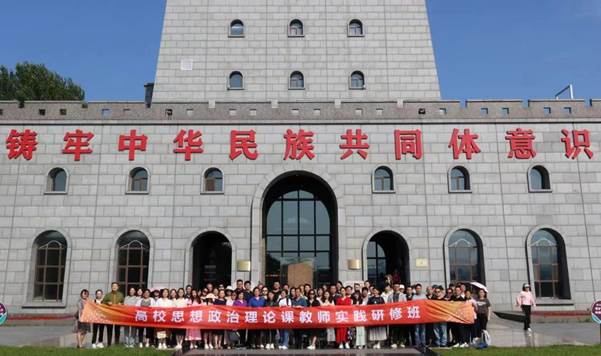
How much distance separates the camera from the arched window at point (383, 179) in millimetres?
20516

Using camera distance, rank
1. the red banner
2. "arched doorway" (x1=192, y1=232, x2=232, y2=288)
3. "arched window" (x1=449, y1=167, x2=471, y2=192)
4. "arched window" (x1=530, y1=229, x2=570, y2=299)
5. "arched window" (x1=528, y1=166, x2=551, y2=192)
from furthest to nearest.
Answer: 1. "arched doorway" (x1=192, y1=232, x2=232, y2=288)
2. "arched window" (x1=449, y1=167, x2=471, y2=192)
3. "arched window" (x1=528, y1=166, x2=551, y2=192)
4. "arched window" (x1=530, y1=229, x2=570, y2=299)
5. the red banner

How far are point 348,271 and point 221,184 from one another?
6.00 m

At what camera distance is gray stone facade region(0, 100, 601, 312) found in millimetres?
19656

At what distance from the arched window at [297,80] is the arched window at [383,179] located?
19.4 ft

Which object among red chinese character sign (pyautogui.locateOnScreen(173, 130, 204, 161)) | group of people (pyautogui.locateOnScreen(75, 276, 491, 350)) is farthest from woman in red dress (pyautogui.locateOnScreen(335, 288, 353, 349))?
red chinese character sign (pyautogui.locateOnScreen(173, 130, 204, 161))

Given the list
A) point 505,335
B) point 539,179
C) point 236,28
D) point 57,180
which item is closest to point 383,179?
point 539,179

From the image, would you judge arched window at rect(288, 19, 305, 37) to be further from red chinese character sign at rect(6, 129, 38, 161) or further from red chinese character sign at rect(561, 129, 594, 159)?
red chinese character sign at rect(561, 129, 594, 159)

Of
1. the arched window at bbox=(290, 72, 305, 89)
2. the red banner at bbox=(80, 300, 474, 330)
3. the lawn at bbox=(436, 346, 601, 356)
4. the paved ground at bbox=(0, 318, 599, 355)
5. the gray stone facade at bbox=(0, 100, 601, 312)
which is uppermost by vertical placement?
the arched window at bbox=(290, 72, 305, 89)

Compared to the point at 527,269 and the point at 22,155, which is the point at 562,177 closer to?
the point at 527,269

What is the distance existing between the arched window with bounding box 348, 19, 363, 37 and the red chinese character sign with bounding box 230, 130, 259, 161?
24.9 ft

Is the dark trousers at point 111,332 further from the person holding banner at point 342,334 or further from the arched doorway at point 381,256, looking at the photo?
the arched doorway at point 381,256

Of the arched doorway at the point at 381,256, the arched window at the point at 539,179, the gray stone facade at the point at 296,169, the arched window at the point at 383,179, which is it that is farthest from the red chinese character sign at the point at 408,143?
the arched window at the point at 539,179

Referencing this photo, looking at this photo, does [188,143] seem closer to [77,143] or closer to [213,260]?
[77,143]

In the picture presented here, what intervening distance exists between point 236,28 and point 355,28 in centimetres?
567
